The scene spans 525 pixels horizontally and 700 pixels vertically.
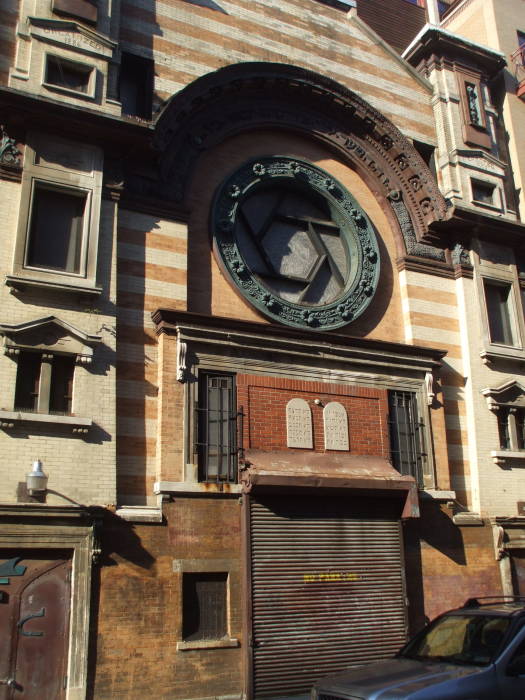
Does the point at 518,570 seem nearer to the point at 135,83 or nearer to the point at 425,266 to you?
the point at 425,266

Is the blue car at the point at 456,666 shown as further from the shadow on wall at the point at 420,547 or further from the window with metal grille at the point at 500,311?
the window with metal grille at the point at 500,311

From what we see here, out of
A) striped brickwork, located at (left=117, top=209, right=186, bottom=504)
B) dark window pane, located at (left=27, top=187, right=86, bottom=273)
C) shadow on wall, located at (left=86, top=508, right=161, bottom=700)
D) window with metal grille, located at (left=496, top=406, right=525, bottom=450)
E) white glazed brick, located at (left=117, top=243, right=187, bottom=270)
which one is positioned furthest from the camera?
window with metal grille, located at (left=496, top=406, right=525, bottom=450)

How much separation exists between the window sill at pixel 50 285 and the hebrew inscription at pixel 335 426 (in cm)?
542

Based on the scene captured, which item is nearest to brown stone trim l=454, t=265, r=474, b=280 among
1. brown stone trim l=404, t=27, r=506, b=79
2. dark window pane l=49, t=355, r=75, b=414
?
brown stone trim l=404, t=27, r=506, b=79

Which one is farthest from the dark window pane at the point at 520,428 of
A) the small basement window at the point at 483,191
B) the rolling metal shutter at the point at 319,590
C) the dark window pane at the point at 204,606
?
the dark window pane at the point at 204,606

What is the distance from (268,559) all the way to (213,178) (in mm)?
8599

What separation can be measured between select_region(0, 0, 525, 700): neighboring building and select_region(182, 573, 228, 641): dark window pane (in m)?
0.05

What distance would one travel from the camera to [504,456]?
1742cm

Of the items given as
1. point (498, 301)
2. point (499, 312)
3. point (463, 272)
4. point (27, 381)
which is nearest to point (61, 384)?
point (27, 381)

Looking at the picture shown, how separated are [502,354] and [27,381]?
1139 centimetres

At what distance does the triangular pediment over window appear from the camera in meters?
12.9

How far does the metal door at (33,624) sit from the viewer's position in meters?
11.5

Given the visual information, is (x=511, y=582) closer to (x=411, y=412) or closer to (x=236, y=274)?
(x=411, y=412)

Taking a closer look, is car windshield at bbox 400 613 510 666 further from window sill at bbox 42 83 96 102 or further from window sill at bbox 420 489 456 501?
window sill at bbox 42 83 96 102
